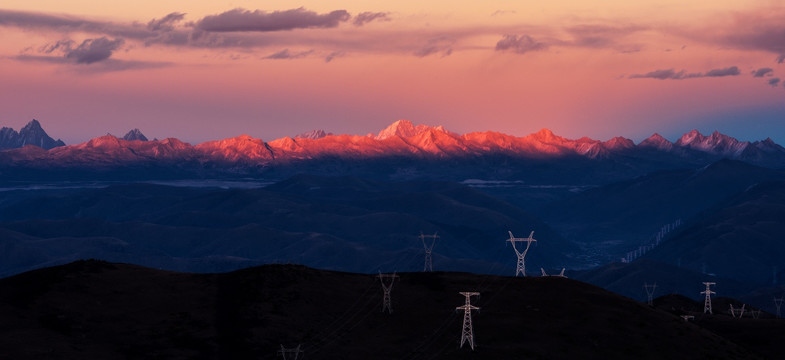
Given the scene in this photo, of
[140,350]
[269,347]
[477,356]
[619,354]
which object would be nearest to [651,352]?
[619,354]

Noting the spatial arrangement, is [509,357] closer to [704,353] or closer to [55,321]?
[704,353]

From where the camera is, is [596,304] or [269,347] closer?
[269,347]

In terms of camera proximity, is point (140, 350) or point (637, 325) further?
point (637, 325)

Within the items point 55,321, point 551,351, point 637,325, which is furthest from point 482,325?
point 55,321

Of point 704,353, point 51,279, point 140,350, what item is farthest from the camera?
point 51,279

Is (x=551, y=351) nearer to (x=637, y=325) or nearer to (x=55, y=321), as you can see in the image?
(x=637, y=325)

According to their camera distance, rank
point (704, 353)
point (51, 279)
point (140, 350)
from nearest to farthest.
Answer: point (140, 350)
point (704, 353)
point (51, 279)
